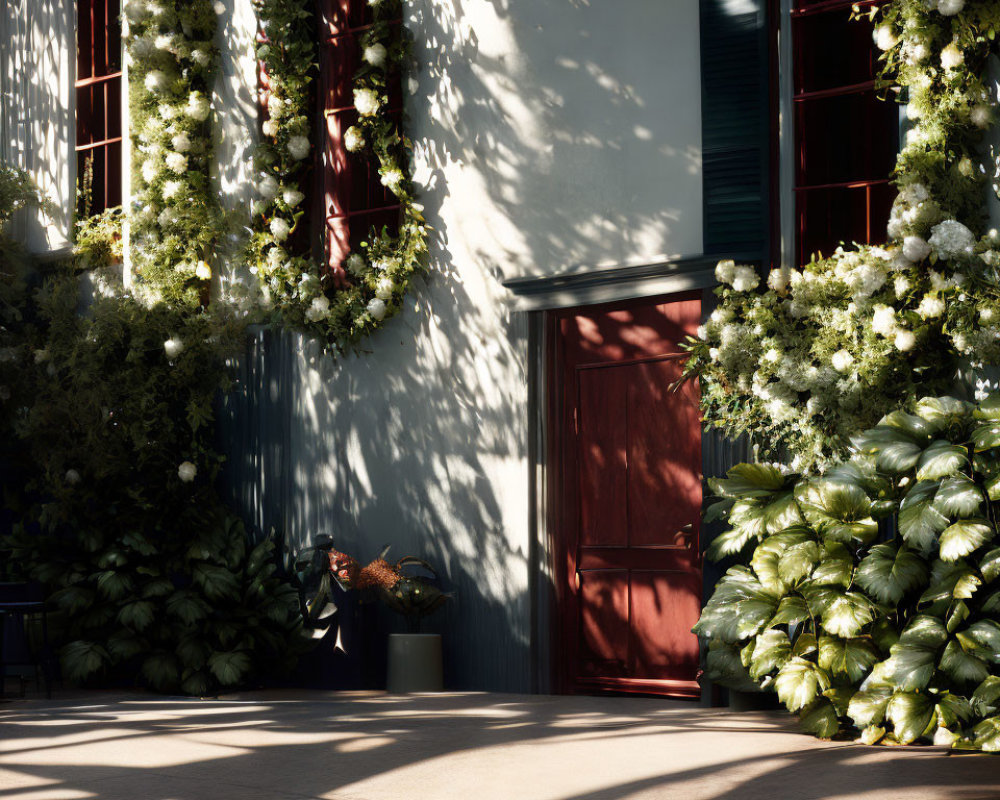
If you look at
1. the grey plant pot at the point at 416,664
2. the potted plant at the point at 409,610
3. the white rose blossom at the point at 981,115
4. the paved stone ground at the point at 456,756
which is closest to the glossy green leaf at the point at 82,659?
the paved stone ground at the point at 456,756

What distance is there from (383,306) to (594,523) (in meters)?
1.94

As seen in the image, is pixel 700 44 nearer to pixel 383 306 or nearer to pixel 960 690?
pixel 383 306

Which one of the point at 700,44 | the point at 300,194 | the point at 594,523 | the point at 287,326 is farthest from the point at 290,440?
the point at 700,44

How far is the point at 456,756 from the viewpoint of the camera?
573 cm

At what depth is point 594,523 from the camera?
8.27 metres

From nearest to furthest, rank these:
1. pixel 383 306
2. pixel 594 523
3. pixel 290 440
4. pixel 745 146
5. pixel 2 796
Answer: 1. pixel 2 796
2. pixel 745 146
3. pixel 594 523
4. pixel 383 306
5. pixel 290 440

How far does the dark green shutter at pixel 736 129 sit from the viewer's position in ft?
24.1

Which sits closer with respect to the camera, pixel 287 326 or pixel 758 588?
pixel 758 588

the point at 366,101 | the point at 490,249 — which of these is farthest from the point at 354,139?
the point at 490,249

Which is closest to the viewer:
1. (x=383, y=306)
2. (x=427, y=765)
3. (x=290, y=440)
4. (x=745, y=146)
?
(x=427, y=765)

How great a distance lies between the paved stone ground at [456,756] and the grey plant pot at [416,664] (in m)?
0.70

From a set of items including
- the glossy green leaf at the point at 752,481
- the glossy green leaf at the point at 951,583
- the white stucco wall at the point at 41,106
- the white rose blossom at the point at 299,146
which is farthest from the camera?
the white stucco wall at the point at 41,106

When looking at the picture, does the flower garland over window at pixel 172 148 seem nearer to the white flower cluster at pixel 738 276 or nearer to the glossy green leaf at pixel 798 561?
the white flower cluster at pixel 738 276

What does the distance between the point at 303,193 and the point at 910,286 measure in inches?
176
